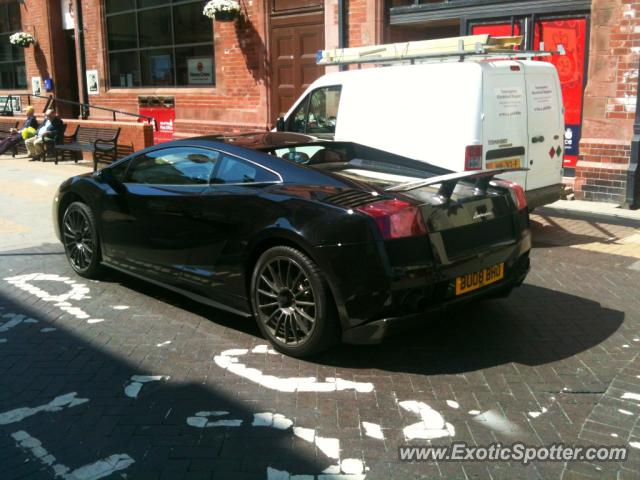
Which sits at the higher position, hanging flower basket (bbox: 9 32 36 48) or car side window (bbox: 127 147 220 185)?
hanging flower basket (bbox: 9 32 36 48)

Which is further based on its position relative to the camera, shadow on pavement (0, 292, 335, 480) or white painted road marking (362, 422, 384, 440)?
white painted road marking (362, 422, 384, 440)

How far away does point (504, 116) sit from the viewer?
759 centimetres

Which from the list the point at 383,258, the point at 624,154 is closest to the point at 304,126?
the point at 624,154

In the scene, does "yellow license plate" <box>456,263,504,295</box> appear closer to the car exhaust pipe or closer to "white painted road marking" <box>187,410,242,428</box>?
the car exhaust pipe

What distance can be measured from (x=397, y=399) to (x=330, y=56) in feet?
22.6

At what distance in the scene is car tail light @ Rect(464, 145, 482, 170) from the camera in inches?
291

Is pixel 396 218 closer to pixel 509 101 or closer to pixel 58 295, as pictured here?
pixel 58 295

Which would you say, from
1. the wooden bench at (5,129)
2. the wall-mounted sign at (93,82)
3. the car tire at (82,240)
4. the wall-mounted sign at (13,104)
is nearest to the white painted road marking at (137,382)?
the car tire at (82,240)

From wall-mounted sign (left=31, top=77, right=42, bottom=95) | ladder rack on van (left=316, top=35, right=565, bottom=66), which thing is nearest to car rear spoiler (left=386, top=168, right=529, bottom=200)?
ladder rack on van (left=316, top=35, right=565, bottom=66)

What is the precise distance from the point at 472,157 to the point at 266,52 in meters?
9.01

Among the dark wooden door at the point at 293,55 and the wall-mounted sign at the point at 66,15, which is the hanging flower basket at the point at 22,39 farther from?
the dark wooden door at the point at 293,55

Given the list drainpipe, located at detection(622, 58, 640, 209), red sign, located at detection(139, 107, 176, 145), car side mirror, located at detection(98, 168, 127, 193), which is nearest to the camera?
car side mirror, located at detection(98, 168, 127, 193)

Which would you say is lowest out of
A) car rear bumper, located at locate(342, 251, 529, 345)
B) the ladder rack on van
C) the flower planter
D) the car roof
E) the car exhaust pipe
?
car rear bumper, located at locate(342, 251, 529, 345)

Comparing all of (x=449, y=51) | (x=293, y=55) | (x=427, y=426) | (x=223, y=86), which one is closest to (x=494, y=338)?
(x=427, y=426)
